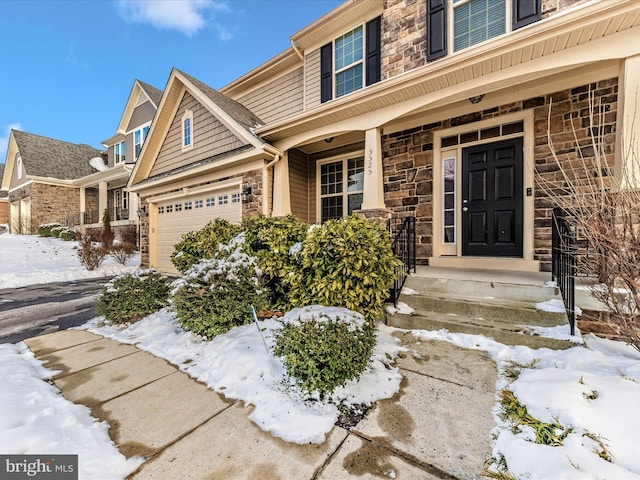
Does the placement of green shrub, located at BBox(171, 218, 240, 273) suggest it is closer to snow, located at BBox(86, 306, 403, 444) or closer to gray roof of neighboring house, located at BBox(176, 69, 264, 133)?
snow, located at BBox(86, 306, 403, 444)

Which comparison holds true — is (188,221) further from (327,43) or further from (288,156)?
(327,43)

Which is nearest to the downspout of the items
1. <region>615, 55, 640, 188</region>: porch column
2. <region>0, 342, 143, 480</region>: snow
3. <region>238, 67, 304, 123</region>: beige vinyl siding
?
<region>238, 67, 304, 123</region>: beige vinyl siding

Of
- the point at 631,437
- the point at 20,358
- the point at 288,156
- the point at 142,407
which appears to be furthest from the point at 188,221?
the point at 631,437

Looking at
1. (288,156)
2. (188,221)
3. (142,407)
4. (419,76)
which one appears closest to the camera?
(142,407)

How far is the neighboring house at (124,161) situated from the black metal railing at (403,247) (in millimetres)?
13357

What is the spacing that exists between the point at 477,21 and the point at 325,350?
619cm

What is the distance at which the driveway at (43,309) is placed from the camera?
160 inches

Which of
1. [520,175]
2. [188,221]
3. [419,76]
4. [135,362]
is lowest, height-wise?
[135,362]

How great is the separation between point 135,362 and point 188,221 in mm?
5869

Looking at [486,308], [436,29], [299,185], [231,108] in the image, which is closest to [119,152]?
[231,108]

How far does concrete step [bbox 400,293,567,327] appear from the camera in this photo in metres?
3.05

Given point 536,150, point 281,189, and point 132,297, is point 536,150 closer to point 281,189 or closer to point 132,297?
point 281,189

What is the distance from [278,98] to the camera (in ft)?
27.2

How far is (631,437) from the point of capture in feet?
5.22
